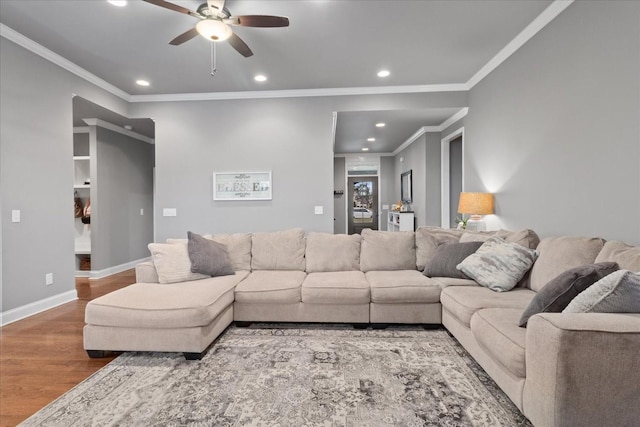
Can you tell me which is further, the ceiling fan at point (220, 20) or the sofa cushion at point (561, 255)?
the ceiling fan at point (220, 20)

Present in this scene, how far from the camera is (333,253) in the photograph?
3402mm

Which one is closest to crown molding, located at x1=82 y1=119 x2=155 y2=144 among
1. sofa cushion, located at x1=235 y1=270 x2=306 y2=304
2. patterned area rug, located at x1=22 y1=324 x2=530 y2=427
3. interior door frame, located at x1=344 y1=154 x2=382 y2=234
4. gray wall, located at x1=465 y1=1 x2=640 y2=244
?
sofa cushion, located at x1=235 y1=270 x2=306 y2=304

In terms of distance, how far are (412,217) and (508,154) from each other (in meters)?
3.20

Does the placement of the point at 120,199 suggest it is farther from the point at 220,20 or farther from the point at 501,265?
the point at 501,265

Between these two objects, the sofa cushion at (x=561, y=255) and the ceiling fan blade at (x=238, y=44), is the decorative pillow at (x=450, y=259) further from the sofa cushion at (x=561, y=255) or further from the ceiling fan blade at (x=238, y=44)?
the ceiling fan blade at (x=238, y=44)

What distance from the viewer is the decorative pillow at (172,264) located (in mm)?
2842

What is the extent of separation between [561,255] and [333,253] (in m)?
1.99

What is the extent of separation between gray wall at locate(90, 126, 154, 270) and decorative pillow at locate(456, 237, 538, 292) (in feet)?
18.4

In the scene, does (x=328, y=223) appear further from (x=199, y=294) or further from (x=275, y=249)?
(x=199, y=294)

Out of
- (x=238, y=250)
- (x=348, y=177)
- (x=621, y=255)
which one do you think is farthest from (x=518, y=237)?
(x=348, y=177)

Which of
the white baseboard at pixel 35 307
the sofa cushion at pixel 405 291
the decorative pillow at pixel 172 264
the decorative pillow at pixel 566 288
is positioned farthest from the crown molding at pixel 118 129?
the decorative pillow at pixel 566 288

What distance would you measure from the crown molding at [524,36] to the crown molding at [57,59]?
5.02 m

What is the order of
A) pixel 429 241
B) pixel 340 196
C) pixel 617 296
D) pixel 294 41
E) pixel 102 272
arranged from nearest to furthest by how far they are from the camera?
pixel 617 296 < pixel 294 41 < pixel 429 241 < pixel 102 272 < pixel 340 196

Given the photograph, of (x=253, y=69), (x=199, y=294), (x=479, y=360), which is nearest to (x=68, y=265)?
(x=199, y=294)
